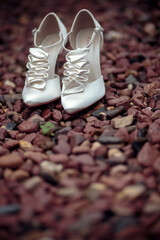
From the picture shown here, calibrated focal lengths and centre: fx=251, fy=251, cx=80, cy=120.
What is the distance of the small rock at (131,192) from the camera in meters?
0.95

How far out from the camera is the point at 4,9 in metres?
3.11

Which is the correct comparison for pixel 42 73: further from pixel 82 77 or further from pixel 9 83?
pixel 9 83

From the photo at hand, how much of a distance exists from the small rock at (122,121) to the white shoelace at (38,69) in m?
0.50

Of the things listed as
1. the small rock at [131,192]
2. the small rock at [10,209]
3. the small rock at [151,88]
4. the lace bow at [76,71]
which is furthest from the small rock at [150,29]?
the small rock at [10,209]

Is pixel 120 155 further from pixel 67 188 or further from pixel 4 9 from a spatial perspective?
pixel 4 9

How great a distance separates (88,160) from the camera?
1137mm

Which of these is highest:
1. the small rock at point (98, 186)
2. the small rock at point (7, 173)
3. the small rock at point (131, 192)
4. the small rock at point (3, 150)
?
the small rock at point (3, 150)

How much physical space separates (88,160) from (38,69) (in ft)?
2.42

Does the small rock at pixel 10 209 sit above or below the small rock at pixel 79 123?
below

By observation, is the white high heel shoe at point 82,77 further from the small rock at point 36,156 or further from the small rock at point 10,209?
the small rock at point 10,209

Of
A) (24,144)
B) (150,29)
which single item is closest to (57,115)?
(24,144)

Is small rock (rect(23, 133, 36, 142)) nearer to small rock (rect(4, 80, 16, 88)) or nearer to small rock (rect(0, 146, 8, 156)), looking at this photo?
small rock (rect(0, 146, 8, 156))

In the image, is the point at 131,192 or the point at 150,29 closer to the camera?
the point at 131,192

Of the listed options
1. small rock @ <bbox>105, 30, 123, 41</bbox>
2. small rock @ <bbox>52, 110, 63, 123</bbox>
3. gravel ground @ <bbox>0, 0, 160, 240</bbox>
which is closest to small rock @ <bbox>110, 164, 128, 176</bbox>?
gravel ground @ <bbox>0, 0, 160, 240</bbox>
